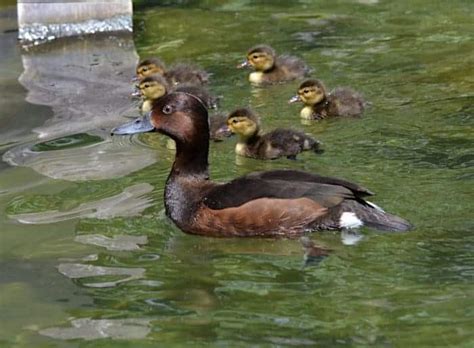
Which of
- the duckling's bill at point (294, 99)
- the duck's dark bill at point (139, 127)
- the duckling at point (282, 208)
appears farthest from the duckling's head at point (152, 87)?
the duckling at point (282, 208)

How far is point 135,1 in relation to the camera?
13227 millimetres

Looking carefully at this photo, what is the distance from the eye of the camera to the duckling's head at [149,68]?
972 cm

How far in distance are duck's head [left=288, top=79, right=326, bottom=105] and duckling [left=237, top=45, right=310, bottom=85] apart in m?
0.93

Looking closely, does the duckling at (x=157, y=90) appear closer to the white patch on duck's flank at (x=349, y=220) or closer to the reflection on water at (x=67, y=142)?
the reflection on water at (x=67, y=142)

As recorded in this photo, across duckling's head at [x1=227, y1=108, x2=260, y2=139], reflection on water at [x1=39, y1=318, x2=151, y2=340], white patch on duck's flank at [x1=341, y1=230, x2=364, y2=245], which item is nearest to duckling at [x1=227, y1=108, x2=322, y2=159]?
duckling's head at [x1=227, y1=108, x2=260, y2=139]

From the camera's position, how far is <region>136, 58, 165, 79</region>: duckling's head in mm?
9719

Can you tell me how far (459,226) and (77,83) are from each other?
4.62 m

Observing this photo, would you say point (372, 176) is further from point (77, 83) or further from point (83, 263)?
point (77, 83)

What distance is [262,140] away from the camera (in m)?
8.13

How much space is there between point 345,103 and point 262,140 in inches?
33.9

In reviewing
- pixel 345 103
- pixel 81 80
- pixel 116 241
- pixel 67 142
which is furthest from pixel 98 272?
pixel 81 80

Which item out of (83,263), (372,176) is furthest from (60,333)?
(372,176)

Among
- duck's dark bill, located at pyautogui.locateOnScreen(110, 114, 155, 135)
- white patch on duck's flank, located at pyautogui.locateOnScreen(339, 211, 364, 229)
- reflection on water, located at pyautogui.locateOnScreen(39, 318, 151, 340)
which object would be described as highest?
duck's dark bill, located at pyautogui.locateOnScreen(110, 114, 155, 135)

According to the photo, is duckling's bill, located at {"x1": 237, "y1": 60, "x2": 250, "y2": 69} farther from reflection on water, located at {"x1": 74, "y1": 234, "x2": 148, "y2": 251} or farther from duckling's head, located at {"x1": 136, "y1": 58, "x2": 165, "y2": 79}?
reflection on water, located at {"x1": 74, "y1": 234, "x2": 148, "y2": 251}
